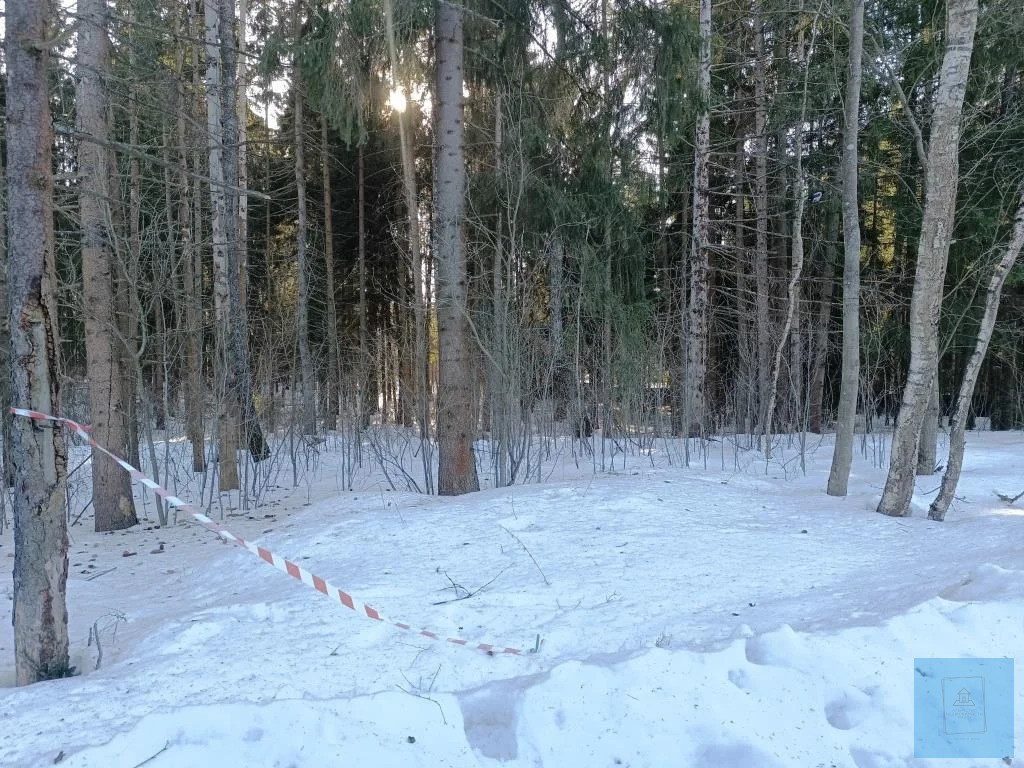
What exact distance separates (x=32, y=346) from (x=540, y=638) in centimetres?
285

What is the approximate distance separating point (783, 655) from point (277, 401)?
26.5ft

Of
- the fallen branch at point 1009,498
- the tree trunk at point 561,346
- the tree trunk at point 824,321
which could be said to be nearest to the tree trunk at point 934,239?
the fallen branch at point 1009,498

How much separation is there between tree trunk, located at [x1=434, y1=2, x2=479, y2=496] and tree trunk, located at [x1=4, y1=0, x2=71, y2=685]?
3907mm

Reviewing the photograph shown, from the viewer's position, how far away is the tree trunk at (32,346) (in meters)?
3.15

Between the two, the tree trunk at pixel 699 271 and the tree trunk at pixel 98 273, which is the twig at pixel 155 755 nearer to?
the tree trunk at pixel 98 273

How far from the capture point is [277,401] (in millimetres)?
9625

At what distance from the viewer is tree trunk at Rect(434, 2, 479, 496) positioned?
6.82 m

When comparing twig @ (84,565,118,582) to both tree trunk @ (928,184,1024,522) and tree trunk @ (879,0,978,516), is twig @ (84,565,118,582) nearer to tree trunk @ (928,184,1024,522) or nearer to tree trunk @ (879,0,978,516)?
tree trunk @ (879,0,978,516)

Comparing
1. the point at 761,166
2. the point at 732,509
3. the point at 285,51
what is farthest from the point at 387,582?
the point at 761,166

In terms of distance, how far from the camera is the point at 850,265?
22.0ft

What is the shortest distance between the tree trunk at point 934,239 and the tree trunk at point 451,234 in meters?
4.04

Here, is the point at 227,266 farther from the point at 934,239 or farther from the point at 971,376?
the point at 971,376

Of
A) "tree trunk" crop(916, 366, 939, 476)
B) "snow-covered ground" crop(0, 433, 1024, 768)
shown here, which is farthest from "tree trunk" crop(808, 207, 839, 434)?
"snow-covered ground" crop(0, 433, 1024, 768)

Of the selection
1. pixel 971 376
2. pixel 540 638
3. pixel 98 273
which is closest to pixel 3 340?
pixel 98 273
